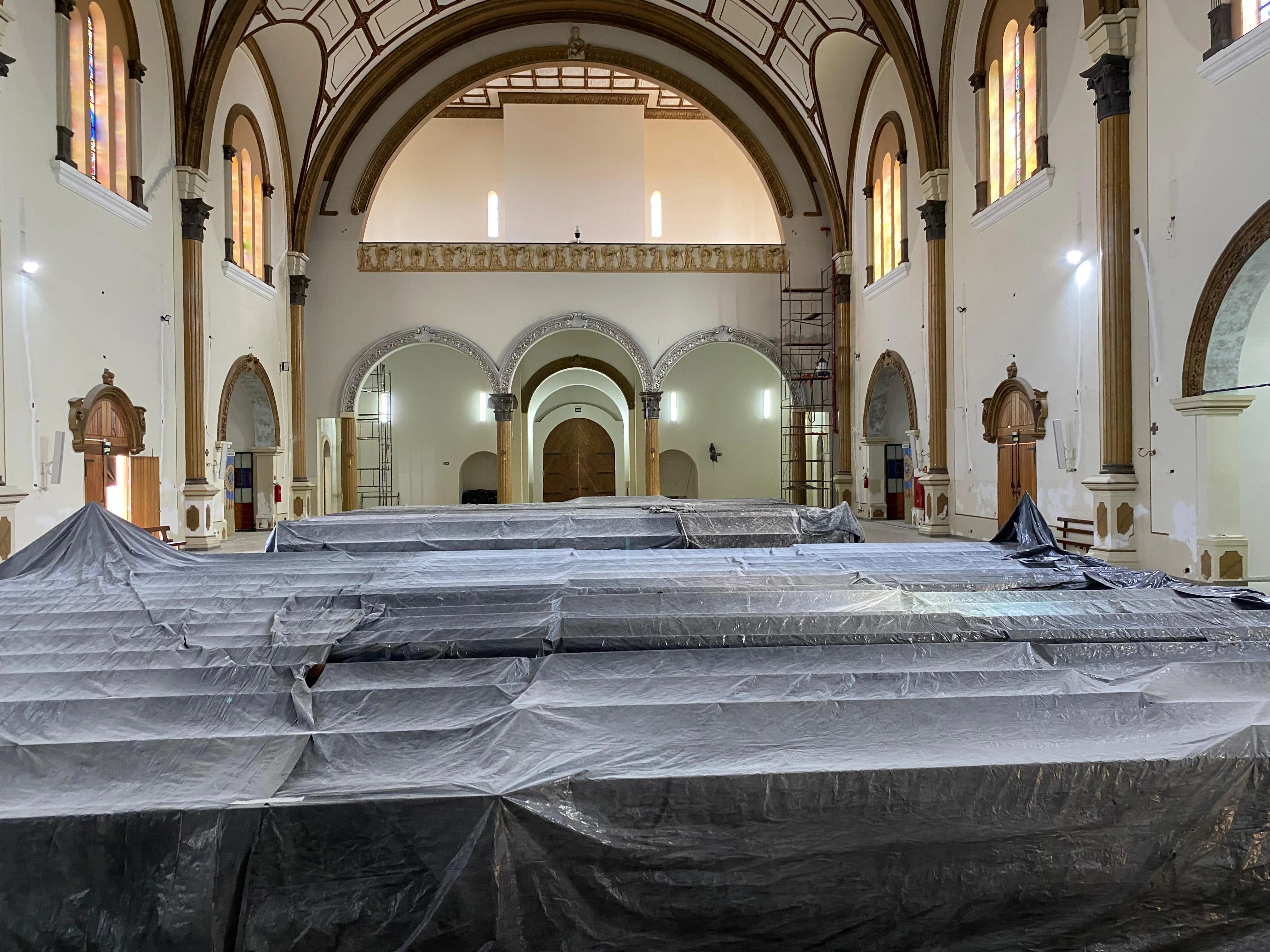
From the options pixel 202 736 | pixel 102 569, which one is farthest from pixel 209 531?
pixel 202 736

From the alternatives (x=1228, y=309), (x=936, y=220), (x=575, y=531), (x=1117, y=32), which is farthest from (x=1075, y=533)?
(x=936, y=220)

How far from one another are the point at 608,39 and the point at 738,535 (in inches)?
596

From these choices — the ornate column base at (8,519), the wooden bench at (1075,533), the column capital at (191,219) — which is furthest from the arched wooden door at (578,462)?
the ornate column base at (8,519)

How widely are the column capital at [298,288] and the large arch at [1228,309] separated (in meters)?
16.9

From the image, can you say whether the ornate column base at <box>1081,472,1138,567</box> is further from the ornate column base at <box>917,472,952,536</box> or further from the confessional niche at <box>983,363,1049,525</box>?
the ornate column base at <box>917,472,952,536</box>

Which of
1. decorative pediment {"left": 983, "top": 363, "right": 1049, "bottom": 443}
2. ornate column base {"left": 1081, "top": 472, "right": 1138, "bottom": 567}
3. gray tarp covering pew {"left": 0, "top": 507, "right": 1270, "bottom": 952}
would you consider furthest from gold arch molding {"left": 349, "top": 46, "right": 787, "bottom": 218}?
gray tarp covering pew {"left": 0, "top": 507, "right": 1270, "bottom": 952}

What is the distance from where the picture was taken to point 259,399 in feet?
59.6

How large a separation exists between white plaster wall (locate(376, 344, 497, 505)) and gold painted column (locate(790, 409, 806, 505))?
8.07 m

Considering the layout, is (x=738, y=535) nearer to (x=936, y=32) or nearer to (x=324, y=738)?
(x=324, y=738)

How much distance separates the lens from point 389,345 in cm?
2019

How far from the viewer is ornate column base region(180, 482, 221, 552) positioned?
47.1ft

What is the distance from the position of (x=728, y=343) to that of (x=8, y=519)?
14.7 meters

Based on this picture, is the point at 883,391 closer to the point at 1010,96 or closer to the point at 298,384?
the point at 1010,96

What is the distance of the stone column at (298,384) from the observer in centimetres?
1928
